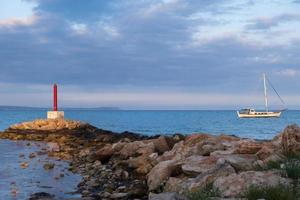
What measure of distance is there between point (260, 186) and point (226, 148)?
285 inches

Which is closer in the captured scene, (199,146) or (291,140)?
(291,140)

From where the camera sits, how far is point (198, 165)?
44.3ft

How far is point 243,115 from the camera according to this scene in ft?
341

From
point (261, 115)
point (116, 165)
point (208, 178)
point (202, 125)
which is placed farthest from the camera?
point (261, 115)

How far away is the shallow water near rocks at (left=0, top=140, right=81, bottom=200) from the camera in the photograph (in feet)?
51.3

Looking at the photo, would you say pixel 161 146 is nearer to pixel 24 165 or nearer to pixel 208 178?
pixel 24 165

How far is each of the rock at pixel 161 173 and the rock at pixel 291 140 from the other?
3.04m

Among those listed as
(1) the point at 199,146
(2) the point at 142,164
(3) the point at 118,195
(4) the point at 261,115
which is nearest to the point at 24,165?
(2) the point at 142,164

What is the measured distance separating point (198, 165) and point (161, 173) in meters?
1.46

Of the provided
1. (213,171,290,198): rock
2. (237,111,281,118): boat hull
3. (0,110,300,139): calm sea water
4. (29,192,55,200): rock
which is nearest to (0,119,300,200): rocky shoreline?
(213,171,290,198): rock

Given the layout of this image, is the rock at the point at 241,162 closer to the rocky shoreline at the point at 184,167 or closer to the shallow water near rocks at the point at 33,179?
the rocky shoreline at the point at 184,167

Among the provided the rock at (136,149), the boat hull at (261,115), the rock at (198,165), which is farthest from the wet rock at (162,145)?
the boat hull at (261,115)

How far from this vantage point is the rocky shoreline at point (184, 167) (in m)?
9.48

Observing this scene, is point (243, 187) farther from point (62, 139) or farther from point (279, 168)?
point (62, 139)
